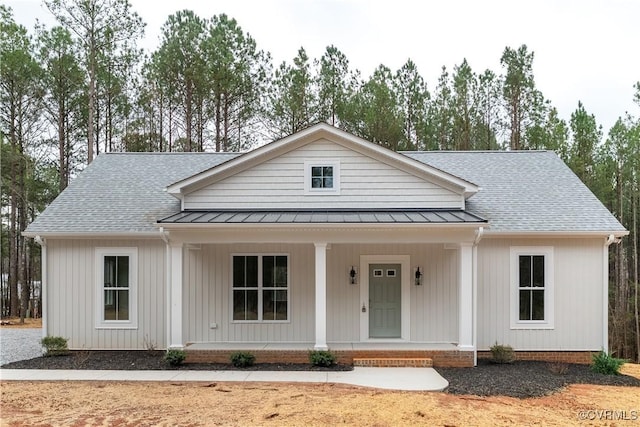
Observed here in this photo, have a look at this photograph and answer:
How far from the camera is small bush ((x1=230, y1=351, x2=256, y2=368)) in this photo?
1031 centimetres

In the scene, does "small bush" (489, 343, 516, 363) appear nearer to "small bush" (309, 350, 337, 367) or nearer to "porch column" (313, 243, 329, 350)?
"small bush" (309, 350, 337, 367)

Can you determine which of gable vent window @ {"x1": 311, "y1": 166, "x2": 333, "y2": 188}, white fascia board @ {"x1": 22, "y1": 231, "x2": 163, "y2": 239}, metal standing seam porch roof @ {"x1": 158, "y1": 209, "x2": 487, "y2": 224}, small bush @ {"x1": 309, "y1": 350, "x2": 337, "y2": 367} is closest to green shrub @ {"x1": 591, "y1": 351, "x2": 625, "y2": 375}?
metal standing seam porch roof @ {"x1": 158, "y1": 209, "x2": 487, "y2": 224}

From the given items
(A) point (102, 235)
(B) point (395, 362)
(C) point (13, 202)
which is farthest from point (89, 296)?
(C) point (13, 202)

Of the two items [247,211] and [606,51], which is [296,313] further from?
[606,51]

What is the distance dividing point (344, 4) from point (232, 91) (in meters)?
9.78

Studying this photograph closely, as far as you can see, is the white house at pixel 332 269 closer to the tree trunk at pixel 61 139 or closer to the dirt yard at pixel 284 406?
the dirt yard at pixel 284 406

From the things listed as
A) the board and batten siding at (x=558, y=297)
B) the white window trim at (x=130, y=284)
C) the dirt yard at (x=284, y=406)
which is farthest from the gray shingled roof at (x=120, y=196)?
the board and batten siding at (x=558, y=297)

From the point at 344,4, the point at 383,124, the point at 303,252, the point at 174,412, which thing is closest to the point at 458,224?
the point at 303,252

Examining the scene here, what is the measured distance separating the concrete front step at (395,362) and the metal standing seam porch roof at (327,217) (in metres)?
3.05

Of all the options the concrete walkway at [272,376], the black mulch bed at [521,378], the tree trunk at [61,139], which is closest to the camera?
the black mulch bed at [521,378]

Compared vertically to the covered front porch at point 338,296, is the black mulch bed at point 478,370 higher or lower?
lower

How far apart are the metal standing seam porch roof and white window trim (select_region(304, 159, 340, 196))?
1.49 feet

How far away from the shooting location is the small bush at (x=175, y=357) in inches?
405
